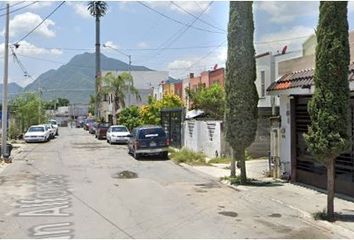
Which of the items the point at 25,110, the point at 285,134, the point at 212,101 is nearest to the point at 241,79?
the point at 285,134

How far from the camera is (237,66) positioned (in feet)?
55.5

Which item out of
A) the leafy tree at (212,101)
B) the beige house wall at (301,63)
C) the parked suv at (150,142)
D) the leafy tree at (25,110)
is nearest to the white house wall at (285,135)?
the beige house wall at (301,63)

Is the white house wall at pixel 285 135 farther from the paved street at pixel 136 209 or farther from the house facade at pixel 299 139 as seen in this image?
the paved street at pixel 136 209

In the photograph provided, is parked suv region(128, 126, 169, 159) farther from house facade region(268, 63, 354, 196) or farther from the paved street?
house facade region(268, 63, 354, 196)

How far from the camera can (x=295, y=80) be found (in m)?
15.8

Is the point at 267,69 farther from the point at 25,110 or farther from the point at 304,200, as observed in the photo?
the point at 25,110

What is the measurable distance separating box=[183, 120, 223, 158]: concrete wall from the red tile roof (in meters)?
9.07

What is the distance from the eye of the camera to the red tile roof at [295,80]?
48.8 feet

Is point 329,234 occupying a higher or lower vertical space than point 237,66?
lower

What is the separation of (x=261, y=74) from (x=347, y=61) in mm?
21104

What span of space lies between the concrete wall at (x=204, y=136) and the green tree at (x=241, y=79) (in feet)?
27.9

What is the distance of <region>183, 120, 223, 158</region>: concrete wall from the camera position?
2633 cm

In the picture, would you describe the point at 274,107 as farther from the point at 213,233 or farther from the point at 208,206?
the point at 213,233

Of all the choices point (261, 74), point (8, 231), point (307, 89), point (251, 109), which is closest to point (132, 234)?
point (8, 231)
